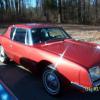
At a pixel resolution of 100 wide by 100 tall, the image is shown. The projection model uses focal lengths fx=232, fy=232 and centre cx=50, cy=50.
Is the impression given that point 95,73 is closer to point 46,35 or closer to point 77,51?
point 77,51

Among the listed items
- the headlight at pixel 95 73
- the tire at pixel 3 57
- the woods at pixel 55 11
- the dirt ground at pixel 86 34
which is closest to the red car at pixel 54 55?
the headlight at pixel 95 73

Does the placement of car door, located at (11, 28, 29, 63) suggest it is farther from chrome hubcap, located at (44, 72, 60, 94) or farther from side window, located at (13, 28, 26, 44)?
chrome hubcap, located at (44, 72, 60, 94)

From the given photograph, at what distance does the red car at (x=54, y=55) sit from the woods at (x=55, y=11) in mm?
30431

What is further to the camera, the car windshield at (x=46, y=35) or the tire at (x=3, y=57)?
the tire at (x=3, y=57)

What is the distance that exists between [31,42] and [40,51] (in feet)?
1.96

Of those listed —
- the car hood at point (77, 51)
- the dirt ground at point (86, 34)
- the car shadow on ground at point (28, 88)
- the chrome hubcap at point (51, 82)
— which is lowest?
the car shadow on ground at point (28, 88)

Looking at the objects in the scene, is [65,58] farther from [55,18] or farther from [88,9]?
[88,9]

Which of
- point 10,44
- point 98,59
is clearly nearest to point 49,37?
point 10,44

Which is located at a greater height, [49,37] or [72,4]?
[72,4]

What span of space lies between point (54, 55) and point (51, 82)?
620 millimetres

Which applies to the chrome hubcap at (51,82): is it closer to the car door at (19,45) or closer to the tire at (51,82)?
the tire at (51,82)

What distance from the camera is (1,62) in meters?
7.85

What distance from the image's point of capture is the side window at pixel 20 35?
639 centimetres

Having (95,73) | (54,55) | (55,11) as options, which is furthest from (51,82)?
(55,11)
